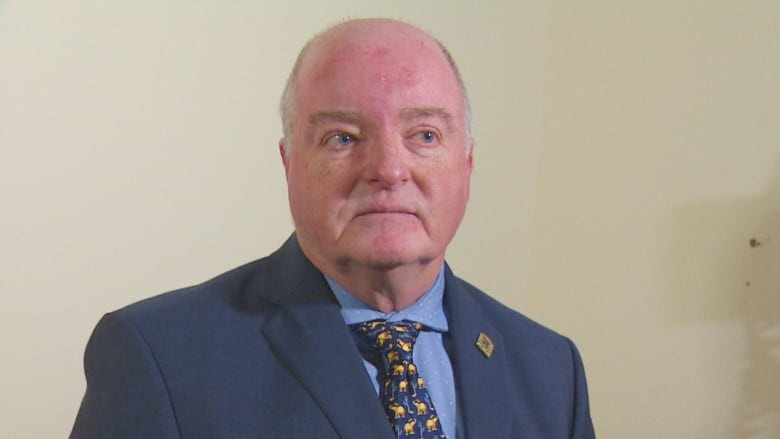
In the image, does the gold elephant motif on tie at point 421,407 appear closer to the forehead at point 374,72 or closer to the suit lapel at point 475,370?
the suit lapel at point 475,370

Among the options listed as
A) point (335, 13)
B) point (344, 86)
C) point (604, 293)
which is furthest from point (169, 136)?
point (604, 293)

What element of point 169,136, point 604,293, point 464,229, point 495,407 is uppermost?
point 169,136

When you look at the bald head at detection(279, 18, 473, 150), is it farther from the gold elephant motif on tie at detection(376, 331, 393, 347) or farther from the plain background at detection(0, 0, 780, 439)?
the plain background at detection(0, 0, 780, 439)

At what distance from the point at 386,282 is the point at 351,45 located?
0.29 meters

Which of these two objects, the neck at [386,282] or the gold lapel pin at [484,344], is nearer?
the neck at [386,282]

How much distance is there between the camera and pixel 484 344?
1.12 metres

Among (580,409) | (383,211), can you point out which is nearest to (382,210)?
(383,211)

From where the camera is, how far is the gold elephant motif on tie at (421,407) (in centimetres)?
98

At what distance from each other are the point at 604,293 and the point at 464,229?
381 millimetres

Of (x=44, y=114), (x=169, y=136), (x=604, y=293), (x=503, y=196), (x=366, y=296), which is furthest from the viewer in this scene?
(x=503, y=196)

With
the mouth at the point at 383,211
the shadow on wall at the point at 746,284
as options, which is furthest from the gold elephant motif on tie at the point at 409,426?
the shadow on wall at the point at 746,284

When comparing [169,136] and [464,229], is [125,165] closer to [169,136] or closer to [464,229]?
[169,136]

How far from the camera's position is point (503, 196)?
2.14 metres

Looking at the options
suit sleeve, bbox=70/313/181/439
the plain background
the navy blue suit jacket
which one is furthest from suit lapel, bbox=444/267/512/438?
the plain background
